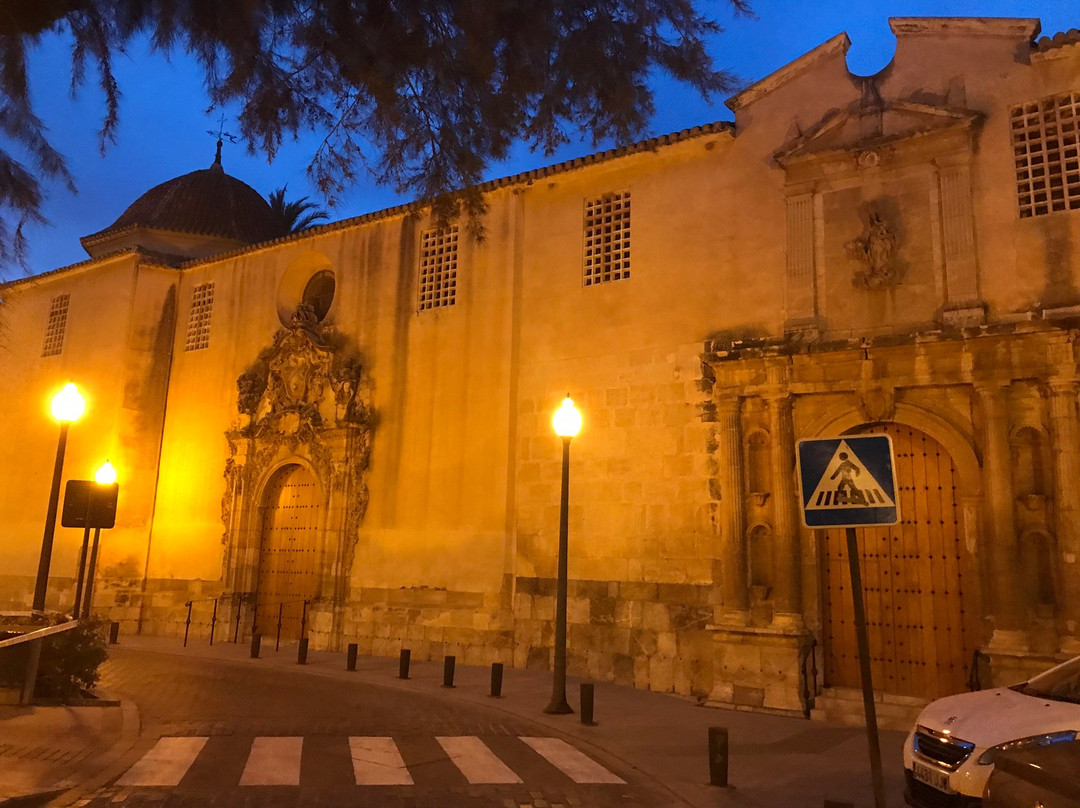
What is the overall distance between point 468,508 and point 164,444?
8.86 m

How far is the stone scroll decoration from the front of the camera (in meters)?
15.6

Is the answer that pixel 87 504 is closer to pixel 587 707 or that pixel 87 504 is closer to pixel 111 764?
pixel 111 764

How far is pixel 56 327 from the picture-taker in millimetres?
20953

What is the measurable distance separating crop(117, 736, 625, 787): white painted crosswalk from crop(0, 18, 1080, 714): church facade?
150 inches

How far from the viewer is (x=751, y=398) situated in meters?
11.1

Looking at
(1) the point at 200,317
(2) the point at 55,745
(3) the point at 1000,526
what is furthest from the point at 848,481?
(1) the point at 200,317

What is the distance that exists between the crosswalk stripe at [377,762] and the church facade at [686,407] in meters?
4.76

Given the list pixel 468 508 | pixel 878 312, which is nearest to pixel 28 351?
pixel 468 508

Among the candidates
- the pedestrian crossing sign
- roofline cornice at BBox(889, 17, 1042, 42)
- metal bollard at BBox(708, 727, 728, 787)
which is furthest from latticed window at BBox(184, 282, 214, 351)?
the pedestrian crossing sign

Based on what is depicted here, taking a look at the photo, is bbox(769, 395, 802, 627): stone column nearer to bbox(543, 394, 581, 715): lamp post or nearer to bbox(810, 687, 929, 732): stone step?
bbox(810, 687, 929, 732): stone step

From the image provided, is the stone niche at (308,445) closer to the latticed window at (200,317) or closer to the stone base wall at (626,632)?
the latticed window at (200,317)

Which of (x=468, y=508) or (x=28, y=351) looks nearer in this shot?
(x=468, y=508)

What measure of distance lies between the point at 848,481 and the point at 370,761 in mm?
4405

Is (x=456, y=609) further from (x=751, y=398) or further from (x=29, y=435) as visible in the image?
(x=29, y=435)
